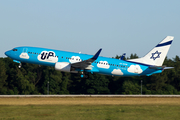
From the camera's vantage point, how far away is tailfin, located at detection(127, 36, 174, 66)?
166ft

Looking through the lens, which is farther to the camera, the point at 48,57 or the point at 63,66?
the point at 48,57

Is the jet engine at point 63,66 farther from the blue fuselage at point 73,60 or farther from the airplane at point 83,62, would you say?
the blue fuselage at point 73,60

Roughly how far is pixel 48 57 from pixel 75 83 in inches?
2361

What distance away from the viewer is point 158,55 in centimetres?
5103

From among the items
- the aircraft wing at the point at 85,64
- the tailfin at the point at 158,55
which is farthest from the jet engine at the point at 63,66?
the tailfin at the point at 158,55

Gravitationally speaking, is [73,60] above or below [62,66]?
above

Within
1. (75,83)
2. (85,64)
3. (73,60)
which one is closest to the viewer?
(85,64)

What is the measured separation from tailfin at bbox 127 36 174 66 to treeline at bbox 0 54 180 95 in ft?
110

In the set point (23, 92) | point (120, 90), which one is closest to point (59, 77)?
point (23, 92)

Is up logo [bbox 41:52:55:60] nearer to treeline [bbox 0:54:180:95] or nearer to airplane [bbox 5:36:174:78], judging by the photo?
airplane [bbox 5:36:174:78]

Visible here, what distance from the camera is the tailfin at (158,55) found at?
50.7 metres
